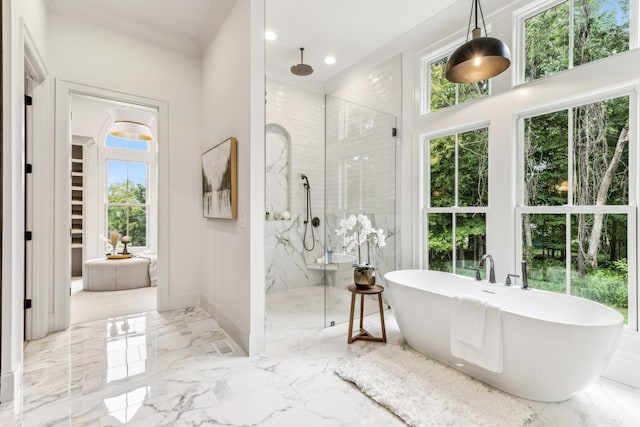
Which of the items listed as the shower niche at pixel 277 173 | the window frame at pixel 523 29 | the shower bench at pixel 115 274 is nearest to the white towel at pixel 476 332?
the window frame at pixel 523 29

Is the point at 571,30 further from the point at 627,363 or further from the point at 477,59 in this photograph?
the point at 627,363

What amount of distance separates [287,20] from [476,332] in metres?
3.32

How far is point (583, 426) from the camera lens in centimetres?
164

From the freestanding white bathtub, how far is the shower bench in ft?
12.8

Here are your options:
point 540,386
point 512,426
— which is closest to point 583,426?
point 540,386

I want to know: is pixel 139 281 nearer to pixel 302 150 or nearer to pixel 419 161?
pixel 302 150

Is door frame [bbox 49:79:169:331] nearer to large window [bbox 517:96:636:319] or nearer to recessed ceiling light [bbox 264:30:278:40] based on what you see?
recessed ceiling light [bbox 264:30:278:40]

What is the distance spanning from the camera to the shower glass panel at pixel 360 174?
3.53 m

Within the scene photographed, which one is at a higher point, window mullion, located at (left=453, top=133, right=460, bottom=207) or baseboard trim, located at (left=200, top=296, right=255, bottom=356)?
window mullion, located at (left=453, top=133, right=460, bottom=207)

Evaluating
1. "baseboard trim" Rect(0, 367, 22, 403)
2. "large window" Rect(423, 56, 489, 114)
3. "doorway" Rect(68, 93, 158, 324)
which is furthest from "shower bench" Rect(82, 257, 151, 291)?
"large window" Rect(423, 56, 489, 114)

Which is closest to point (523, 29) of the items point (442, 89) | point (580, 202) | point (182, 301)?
point (442, 89)

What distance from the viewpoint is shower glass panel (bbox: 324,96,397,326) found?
11.6ft

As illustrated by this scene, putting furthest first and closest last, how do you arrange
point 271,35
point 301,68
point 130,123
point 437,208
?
point 130,123 → point 301,68 → point 271,35 → point 437,208

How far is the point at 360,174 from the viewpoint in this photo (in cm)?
365
